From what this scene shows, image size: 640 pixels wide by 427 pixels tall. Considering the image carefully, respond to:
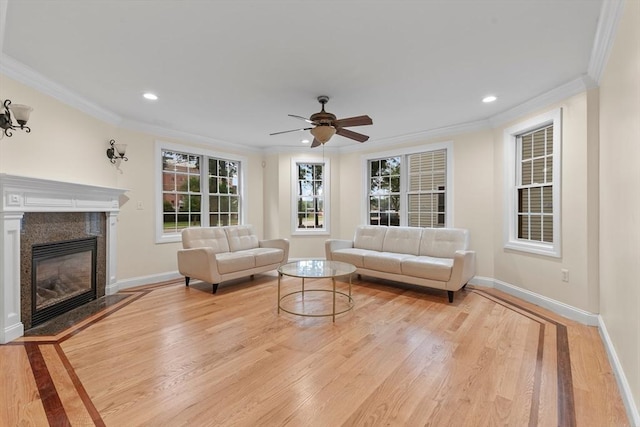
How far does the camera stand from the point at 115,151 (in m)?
4.27

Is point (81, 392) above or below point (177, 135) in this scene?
below

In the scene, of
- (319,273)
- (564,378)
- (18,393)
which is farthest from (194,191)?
(564,378)

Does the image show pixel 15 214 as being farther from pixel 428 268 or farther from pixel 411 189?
pixel 411 189

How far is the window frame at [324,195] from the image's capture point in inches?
248

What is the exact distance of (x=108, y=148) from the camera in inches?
166

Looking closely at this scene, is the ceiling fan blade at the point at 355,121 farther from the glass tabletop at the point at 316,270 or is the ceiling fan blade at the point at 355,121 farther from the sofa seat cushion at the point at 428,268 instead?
the sofa seat cushion at the point at 428,268

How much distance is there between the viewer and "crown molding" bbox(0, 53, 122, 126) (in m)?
2.76

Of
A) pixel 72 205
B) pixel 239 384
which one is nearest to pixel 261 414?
pixel 239 384

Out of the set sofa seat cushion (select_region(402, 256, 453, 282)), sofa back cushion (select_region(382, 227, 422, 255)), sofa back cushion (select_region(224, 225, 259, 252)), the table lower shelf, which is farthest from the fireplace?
sofa back cushion (select_region(382, 227, 422, 255))

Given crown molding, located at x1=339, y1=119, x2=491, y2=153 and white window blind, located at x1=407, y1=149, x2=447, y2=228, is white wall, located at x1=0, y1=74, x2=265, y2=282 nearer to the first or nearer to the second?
crown molding, located at x1=339, y1=119, x2=491, y2=153

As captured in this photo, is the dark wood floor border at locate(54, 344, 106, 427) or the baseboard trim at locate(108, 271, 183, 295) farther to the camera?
the baseboard trim at locate(108, 271, 183, 295)

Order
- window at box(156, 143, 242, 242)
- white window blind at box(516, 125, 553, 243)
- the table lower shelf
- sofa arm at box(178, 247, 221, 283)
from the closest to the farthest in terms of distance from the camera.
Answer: the table lower shelf → white window blind at box(516, 125, 553, 243) → sofa arm at box(178, 247, 221, 283) → window at box(156, 143, 242, 242)

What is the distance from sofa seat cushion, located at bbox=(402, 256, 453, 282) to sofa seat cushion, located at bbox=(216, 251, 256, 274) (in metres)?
2.35

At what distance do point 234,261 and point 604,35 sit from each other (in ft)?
15.0
